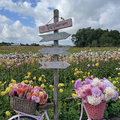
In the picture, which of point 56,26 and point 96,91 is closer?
point 96,91

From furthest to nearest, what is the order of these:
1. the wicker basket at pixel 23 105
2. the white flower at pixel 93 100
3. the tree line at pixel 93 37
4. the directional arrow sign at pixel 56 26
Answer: the tree line at pixel 93 37 < the directional arrow sign at pixel 56 26 < the wicker basket at pixel 23 105 < the white flower at pixel 93 100

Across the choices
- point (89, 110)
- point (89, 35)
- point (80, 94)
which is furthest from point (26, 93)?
point (89, 35)

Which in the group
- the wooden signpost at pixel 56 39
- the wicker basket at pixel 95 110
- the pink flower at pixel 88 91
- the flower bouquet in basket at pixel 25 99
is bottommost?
the wicker basket at pixel 95 110

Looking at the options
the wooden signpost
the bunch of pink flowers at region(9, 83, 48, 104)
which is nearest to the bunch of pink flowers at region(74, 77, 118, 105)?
the bunch of pink flowers at region(9, 83, 48, 104)

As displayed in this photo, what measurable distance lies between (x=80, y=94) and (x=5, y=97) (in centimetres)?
200

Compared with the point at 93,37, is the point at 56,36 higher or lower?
lower

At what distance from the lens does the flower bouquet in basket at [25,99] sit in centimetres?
166

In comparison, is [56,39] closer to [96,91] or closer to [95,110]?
[96,91]

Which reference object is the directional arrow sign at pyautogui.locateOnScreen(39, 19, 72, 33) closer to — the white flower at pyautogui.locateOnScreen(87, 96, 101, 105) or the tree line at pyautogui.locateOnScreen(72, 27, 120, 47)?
the white flower at pyautogui.locateOnScreen(87, 96, 101, 105)

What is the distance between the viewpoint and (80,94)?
5.48 feet

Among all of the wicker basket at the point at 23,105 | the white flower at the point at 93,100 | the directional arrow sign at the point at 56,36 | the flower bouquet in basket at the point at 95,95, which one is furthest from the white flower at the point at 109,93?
the directional arrow sign at the point at 56,36

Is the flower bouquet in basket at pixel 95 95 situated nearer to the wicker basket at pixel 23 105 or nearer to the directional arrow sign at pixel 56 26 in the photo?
the wicker basket at pixel 23 105

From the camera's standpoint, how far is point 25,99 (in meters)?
1.67

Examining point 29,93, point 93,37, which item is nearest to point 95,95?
point 29,93
